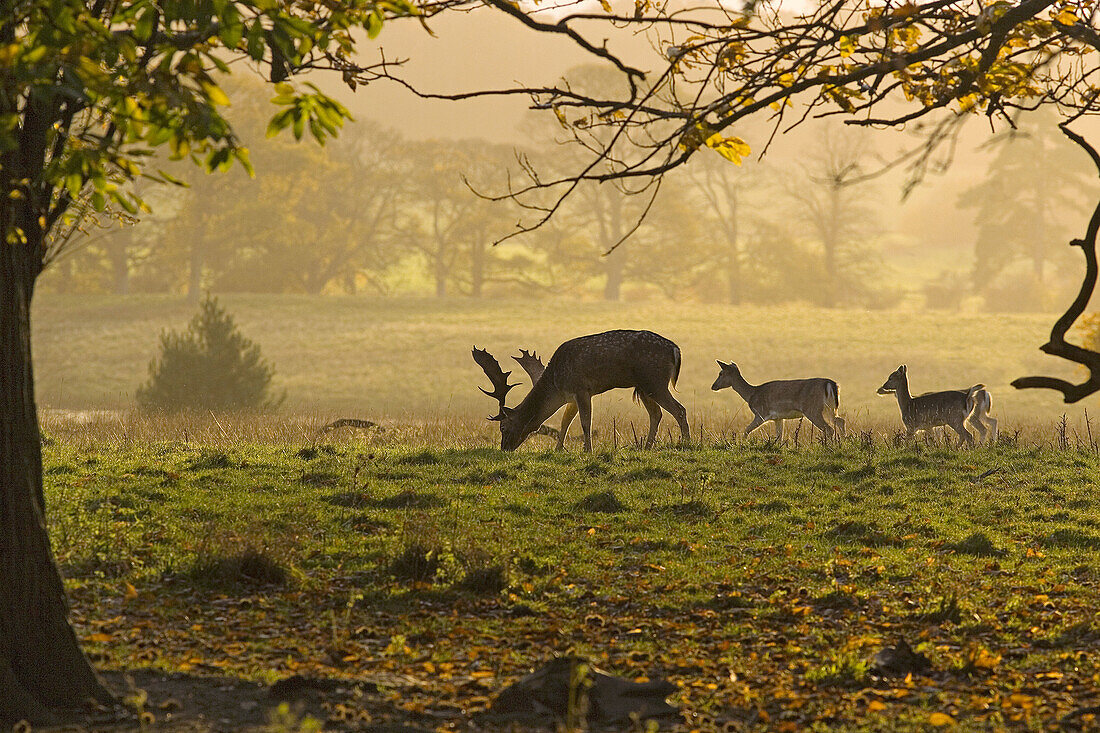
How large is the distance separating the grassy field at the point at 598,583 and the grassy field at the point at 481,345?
22.5 metres

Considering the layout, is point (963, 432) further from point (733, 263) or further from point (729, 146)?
point (733, 263)

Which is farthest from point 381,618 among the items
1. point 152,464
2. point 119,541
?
point 152,464

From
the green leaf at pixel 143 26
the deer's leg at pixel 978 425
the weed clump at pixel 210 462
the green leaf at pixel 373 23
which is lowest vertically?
the weed clump at pixel 210 462

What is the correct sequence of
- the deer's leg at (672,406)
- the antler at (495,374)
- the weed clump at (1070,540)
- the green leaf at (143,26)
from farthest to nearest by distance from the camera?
1. the antler at (495,374)
2. the deer's leg at (672,406)
3. the weed clump at (1070,540)
4. the green leaf at (143,26)

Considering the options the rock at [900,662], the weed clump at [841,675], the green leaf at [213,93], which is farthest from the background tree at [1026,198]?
the green leaf at [213,93]

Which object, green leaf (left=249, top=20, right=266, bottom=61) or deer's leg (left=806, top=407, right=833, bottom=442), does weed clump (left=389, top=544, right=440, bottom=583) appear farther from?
deer's leg (left=806, top=407, right=833, bottom=442)

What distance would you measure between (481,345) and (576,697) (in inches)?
1788

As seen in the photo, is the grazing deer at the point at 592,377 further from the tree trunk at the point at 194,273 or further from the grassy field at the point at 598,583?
the tree trunk at the point at 194,273

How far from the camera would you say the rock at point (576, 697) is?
5.82 metres

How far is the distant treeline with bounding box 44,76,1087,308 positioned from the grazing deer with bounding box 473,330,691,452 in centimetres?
4360

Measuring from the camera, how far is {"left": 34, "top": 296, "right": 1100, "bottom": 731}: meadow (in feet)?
20.4

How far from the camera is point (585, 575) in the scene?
29.3 feet

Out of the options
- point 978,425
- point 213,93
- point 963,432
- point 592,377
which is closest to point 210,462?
point 592,377

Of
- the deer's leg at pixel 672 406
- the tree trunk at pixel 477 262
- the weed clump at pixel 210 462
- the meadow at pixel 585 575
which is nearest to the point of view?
the meadow at pixel 585 575
